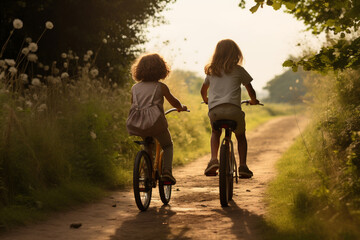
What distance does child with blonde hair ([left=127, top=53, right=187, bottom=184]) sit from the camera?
6.48 m

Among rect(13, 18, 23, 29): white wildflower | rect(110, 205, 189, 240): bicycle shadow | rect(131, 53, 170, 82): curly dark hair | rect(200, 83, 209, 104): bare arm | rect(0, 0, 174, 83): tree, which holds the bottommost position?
rect(110, 205, 189, 240): bicycle shadow

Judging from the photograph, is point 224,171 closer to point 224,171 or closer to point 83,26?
point 224,171

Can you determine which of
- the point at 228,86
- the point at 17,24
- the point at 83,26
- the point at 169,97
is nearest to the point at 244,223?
the point at 228,86

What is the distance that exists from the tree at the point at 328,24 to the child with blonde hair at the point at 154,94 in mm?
1465

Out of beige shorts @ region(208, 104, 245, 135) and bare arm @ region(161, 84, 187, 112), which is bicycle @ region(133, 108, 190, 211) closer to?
bare arm @ region(161, 84, 187, 112)

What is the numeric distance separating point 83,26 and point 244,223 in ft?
32.8

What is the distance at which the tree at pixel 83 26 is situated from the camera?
1316 centimetres

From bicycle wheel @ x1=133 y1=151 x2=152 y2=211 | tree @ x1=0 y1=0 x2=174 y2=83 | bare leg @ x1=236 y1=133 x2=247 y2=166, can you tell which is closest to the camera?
bicycle wheel @ x1=133 y1=151 x2=152 y2=211

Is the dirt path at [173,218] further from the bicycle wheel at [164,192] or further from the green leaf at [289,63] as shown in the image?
the green leaf at [289,63]

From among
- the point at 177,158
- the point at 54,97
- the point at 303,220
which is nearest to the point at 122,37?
the point at 177,158

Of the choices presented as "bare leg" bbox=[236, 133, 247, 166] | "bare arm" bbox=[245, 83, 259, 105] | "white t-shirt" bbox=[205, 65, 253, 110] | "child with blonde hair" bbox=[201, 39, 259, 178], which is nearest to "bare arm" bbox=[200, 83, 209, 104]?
"child with blonde hair" bbox=[201, 39, 259, 178]

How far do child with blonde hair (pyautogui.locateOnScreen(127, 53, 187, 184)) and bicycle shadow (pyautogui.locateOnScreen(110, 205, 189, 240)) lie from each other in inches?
20.0

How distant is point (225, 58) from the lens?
22.0ft

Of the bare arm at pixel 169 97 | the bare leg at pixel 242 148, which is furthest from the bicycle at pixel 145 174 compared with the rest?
the bare leg at pixel 242 148
